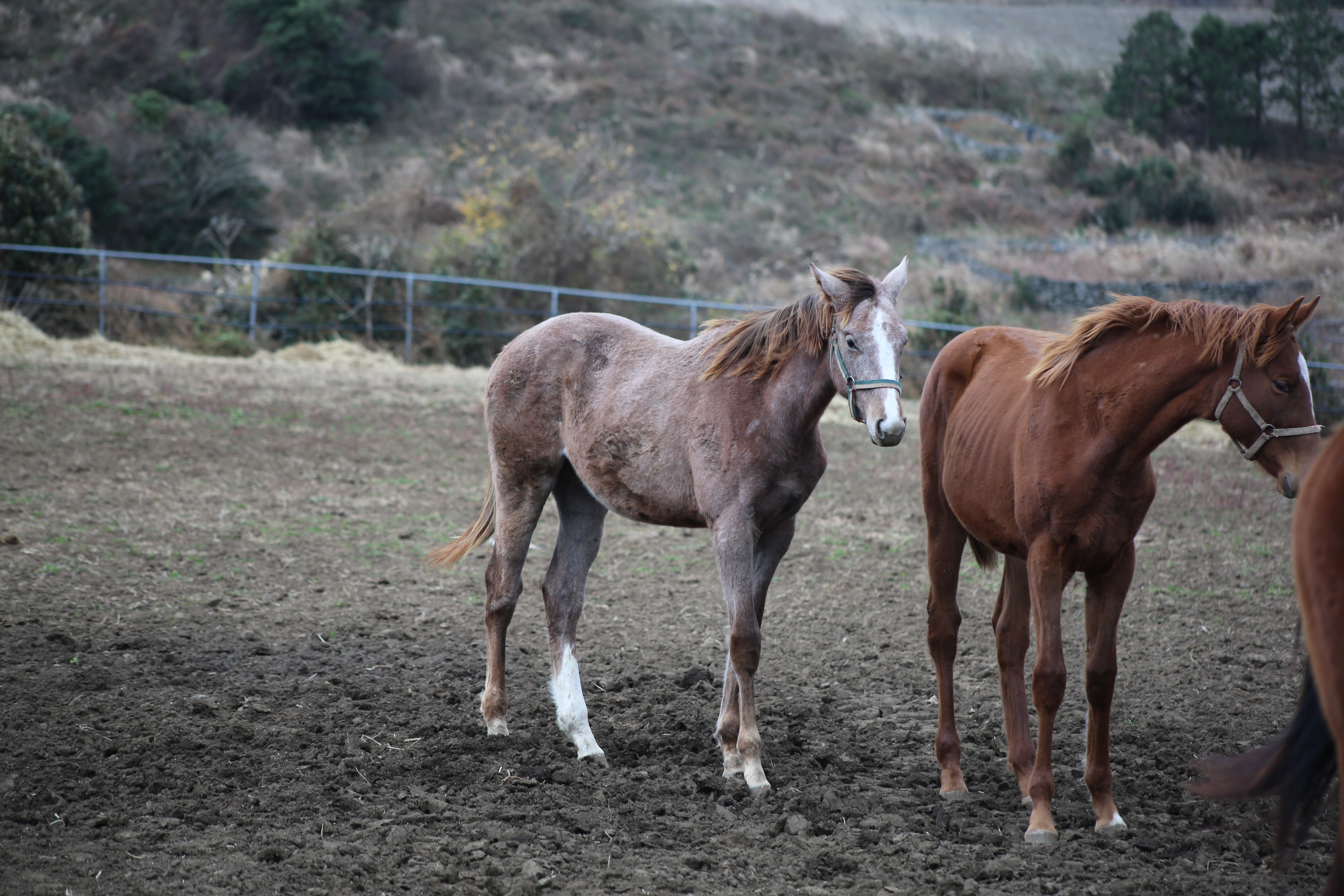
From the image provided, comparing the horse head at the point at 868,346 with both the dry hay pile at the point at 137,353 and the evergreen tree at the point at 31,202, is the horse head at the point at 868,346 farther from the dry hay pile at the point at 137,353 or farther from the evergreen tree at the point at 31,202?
the evergreen tree at the point at 31,202

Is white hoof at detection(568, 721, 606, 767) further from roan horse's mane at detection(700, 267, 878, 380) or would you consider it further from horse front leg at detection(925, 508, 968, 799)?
roan horse's mane at detection(700, 267, 878, 380)

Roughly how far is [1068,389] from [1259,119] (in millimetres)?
22690

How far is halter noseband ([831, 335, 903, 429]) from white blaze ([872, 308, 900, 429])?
2 cm

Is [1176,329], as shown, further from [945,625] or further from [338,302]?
[338,302]

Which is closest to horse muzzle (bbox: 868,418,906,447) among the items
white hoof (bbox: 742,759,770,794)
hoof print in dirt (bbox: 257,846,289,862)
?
white hoof (bbox: 742,759,770,794)

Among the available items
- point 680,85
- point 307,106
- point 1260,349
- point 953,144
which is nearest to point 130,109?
point 307,106

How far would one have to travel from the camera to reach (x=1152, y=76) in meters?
25.9

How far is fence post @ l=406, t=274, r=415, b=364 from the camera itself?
15570 mm

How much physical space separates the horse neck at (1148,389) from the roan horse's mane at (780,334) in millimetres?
953

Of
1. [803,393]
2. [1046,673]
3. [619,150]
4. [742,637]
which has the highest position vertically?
[619,150]

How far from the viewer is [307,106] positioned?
32.0 metres

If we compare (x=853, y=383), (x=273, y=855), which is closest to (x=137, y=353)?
(x=273, y=855)

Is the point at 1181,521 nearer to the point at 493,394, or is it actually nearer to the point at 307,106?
the point at 493,394

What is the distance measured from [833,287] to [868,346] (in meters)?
0.30
